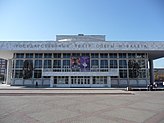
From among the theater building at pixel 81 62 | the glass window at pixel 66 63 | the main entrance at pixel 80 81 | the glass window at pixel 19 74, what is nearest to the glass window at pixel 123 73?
the theater building at pixel 81 62

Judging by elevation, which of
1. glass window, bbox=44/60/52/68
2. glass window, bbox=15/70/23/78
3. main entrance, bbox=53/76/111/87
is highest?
glass window, bbox=44/60/52/68

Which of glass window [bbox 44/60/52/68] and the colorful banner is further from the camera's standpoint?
glass window [bbox 44/60/52/68]

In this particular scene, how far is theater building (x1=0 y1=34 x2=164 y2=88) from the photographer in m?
40.4

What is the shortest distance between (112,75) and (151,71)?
16.9 metres

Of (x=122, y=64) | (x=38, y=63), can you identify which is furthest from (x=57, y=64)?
(x=122, y=64)

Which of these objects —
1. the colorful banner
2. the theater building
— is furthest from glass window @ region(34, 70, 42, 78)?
the colorful banner

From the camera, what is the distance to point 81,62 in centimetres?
4219

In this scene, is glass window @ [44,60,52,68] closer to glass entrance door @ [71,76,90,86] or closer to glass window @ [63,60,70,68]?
glass window @ [63,60,70,68]

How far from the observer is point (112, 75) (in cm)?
4031

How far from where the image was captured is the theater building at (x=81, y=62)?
4038 cm

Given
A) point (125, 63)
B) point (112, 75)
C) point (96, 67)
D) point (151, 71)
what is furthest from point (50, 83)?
point (151, 71)

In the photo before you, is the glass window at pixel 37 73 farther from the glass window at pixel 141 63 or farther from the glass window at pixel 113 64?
the glass window at pixel 141 63

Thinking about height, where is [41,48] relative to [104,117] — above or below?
above

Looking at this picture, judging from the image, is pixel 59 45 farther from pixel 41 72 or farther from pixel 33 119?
pixel 33 119
